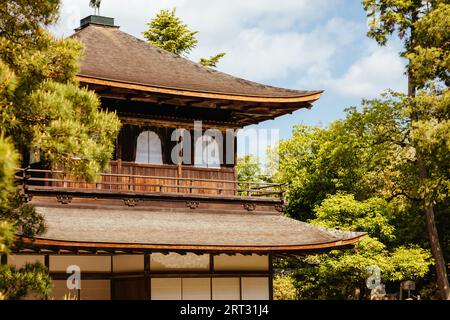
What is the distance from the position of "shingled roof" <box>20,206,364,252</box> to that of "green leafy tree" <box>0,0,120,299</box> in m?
3.72

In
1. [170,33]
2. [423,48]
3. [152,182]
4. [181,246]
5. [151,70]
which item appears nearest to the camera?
[181,246]

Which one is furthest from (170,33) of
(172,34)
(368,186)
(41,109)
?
(41,109)

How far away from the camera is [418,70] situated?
27.9 m

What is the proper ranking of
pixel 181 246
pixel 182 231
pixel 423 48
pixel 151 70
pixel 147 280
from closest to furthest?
1. pixel 181 246
2. pixel 147 280
3. pixel 182 231
4. pixel 151 70
5. pixel 423 48

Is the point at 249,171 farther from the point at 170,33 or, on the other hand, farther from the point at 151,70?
the point at 151,70

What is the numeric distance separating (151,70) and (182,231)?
523 centimetres

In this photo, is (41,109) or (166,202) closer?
(41,109)

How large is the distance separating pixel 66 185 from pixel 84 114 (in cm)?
718

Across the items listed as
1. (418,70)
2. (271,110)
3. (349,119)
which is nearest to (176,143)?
(271,110)

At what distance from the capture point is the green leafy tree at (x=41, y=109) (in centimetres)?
1127

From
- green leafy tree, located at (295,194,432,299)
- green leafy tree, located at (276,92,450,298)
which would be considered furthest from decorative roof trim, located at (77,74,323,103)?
green leafy tree, located at (295,194,432,299)

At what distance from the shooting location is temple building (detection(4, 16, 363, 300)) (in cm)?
1791

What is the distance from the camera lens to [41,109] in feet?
37.3
